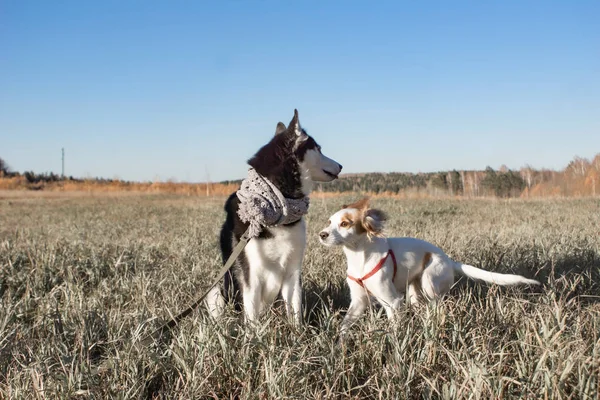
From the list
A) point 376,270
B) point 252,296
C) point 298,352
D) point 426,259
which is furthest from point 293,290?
point 426,259

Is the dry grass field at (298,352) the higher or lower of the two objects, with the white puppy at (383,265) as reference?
lower

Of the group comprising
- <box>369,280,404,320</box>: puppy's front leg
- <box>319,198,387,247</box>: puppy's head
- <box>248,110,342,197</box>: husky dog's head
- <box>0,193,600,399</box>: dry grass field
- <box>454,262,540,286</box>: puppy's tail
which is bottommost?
<box>0,193,600,399</box>: dry grass field

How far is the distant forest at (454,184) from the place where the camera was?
70.4ft

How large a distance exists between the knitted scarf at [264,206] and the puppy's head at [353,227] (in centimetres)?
27

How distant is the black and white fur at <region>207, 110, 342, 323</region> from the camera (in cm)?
331

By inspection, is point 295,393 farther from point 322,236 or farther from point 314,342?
point 322,236

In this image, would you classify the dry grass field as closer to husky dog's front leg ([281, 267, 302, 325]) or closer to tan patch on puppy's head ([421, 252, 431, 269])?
husky dog's front leg ([281, 267, 302, 325])

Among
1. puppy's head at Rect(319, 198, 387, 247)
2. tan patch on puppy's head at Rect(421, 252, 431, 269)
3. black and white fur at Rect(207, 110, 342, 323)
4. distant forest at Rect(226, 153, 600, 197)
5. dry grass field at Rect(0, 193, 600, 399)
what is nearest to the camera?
dry grass field at Rect(0, 193, 600, 399)

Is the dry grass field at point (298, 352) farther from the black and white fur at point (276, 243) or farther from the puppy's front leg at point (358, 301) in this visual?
the puppy's front leg at point (358, 301)

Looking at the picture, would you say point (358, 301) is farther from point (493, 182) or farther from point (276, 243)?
point (493, 182)

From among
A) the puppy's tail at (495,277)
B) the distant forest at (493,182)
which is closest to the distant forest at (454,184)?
the distant forest at (493,182)

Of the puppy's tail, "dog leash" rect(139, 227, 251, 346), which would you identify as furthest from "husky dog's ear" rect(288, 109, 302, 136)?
the puppy's tail

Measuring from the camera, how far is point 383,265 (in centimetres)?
341

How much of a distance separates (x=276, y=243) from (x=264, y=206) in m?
0.30
